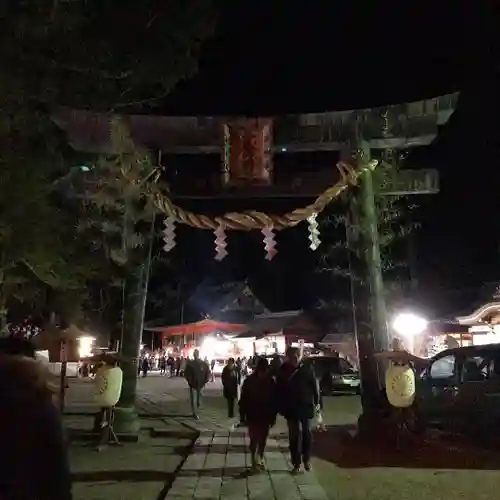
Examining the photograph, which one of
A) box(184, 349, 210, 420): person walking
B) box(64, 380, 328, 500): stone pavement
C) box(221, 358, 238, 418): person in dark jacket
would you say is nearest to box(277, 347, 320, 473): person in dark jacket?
box(64, 380, 328, 500): stone pavement

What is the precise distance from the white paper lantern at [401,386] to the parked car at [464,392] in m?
1.36

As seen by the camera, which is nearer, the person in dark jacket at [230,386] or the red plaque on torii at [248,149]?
the red plaque on torii at [248,149]

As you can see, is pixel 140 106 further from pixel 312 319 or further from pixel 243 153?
pixel 312 319

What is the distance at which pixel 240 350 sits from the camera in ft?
133

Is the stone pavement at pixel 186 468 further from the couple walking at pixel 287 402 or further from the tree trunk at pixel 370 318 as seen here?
the tree trunk at pixel 370 318

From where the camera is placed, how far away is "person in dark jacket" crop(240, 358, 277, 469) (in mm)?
9195

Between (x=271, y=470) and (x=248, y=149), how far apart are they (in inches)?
233

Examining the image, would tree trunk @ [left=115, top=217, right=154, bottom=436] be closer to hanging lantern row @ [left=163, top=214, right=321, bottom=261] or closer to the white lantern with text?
hanging lantern row @ [left=163, top=214, right=321, bottom=261]

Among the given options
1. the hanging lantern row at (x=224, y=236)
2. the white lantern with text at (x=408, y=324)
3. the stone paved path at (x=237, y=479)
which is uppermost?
the hanging lantern row at (x=224, y=236)

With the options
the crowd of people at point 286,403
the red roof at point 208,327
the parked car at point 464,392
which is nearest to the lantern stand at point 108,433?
the crowd of people at point 286,403

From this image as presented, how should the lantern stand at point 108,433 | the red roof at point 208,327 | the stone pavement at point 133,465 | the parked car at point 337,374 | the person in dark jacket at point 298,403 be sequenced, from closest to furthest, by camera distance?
the stone pavement at point 133,465
the person in dark jacket at point 298,403
the lantern stand at point 108,433
the parked car at point 337,374
the red roof at point 208,327

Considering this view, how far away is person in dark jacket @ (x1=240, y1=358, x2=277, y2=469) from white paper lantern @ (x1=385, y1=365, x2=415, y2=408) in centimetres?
273

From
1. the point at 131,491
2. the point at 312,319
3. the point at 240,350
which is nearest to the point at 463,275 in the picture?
the point at 312,319

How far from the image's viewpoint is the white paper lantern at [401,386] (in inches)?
428
